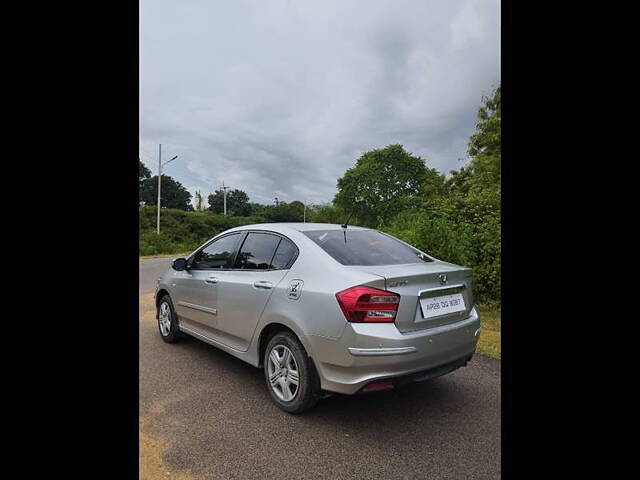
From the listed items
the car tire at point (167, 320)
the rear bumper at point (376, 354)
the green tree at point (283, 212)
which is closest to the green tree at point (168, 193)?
the green tree at point (283, 212)

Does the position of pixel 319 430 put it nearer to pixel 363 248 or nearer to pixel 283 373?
pixel 283 373

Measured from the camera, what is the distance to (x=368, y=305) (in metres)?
2.44

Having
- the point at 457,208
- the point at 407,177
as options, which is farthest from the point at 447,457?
the point at 407,177

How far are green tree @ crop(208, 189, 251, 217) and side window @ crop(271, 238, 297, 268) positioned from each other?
5971 cm

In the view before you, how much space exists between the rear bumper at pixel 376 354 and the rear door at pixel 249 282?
0.70 meters

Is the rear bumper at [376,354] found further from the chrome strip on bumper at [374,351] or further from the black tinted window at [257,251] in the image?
the black tinted window at [257,251]

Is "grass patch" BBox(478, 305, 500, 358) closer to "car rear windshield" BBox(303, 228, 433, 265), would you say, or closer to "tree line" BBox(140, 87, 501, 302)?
"tree line" BBox(140, 87, 501, 302)

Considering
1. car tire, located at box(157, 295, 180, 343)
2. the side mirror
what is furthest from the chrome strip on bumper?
car tire, located at box(157, 295, 180, 343)

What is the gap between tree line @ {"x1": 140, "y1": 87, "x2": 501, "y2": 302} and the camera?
21.4 feet

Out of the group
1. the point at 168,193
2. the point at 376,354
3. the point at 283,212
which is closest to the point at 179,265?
the point at 376,354

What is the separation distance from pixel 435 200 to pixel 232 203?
195 feet

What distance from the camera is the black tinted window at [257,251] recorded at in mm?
3385
